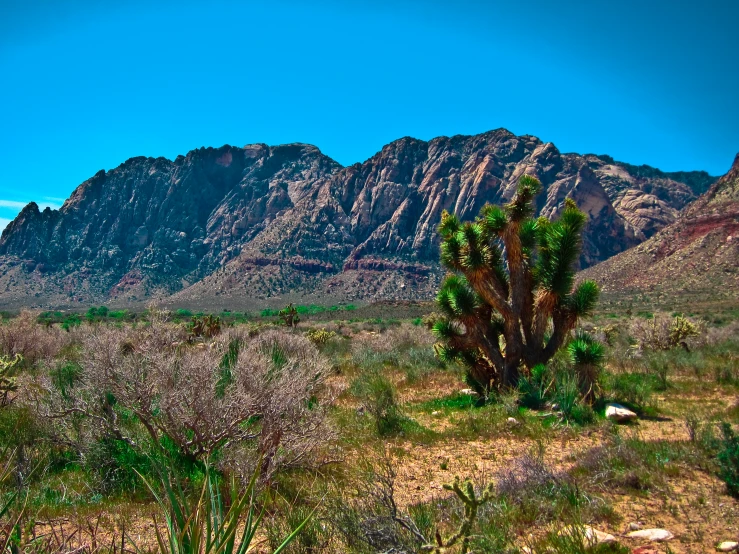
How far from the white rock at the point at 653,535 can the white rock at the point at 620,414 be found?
4.98 metres

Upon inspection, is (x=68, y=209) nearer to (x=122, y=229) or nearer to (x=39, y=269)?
(x=122, y=229)

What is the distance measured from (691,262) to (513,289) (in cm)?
4919

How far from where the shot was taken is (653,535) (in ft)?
13.9

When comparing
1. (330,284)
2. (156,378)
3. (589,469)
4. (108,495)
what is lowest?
(108,495)

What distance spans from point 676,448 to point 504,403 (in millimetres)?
3713

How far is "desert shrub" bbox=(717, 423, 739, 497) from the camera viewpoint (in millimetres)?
5094

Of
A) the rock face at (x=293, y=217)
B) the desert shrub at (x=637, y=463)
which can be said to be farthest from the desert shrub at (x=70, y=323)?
the rock face at (x=293, y=217)

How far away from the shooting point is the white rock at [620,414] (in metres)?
8.90

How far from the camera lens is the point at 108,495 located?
5590 millimetres

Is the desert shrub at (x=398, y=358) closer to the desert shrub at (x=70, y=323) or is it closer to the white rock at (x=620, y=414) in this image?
the white rock at (x=620, y=414)

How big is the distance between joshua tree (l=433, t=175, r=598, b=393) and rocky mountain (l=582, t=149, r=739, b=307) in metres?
34.7

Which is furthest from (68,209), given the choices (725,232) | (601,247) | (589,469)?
(589,469)

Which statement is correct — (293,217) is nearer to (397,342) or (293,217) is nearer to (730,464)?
(397,342)

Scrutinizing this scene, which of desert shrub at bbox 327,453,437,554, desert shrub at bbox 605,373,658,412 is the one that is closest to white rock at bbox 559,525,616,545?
desert shrub at bbox 327,453,437,554
